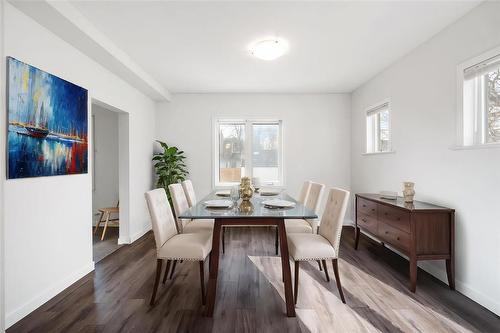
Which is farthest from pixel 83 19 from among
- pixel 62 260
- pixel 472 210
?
pixel 472 210

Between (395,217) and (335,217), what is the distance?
87 cm

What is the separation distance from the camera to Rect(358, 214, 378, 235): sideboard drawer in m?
3.02

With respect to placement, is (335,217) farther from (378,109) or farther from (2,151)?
(2,151)

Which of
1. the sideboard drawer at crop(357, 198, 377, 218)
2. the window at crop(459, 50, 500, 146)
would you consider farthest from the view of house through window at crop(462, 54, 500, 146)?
the sideboard drawer at crop(357, 198, 377, 218)

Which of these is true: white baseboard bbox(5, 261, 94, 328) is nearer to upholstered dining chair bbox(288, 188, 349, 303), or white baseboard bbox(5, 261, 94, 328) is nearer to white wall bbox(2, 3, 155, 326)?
white wall bbox(2, 3, 155, 326)

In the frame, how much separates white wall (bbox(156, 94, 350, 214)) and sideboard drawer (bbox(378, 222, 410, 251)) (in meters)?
2.00

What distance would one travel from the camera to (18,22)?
75.7 inches

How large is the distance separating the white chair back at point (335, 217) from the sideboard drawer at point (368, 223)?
985mm

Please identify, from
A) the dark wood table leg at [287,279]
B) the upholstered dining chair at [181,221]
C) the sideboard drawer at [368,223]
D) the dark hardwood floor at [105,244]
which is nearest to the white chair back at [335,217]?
the dark wood table leg at [287,279]

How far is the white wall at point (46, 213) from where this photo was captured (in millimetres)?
1867

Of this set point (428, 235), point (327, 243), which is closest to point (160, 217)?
point (327, 243)

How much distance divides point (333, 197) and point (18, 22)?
3.05 metres

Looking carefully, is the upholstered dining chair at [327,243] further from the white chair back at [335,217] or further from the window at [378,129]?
the window at [378,129]

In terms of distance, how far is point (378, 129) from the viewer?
12.9ft
